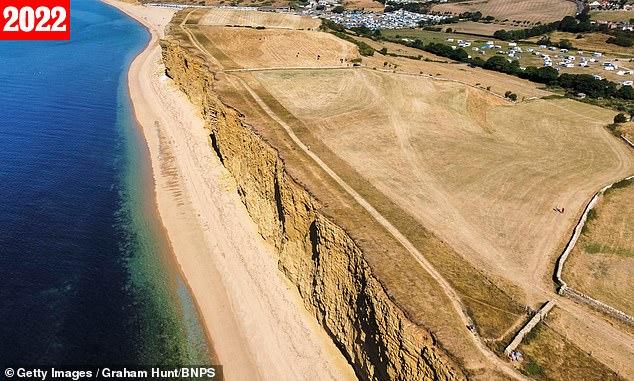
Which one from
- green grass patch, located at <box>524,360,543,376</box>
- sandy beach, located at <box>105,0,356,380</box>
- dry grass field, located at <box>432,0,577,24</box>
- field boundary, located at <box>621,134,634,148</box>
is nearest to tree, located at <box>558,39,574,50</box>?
dry grass field, located at <box>432,0,577,24</box>

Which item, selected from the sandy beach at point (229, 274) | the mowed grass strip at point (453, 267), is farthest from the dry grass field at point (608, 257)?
the sandy beach at point (229, 274)

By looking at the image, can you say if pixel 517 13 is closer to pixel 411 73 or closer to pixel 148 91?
pixel 411 73

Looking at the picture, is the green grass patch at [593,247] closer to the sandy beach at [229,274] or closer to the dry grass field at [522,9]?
the sandy beach at [229,274]

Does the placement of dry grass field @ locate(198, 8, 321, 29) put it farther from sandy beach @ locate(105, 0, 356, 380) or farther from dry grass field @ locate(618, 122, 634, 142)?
dry grass field @ locate(618, 122, 634, 142)

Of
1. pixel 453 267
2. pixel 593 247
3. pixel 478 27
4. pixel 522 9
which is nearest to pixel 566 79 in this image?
pixel 593 247

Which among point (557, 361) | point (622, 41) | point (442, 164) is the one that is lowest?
point (557, 361)

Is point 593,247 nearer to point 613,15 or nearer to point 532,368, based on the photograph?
point 532,368
